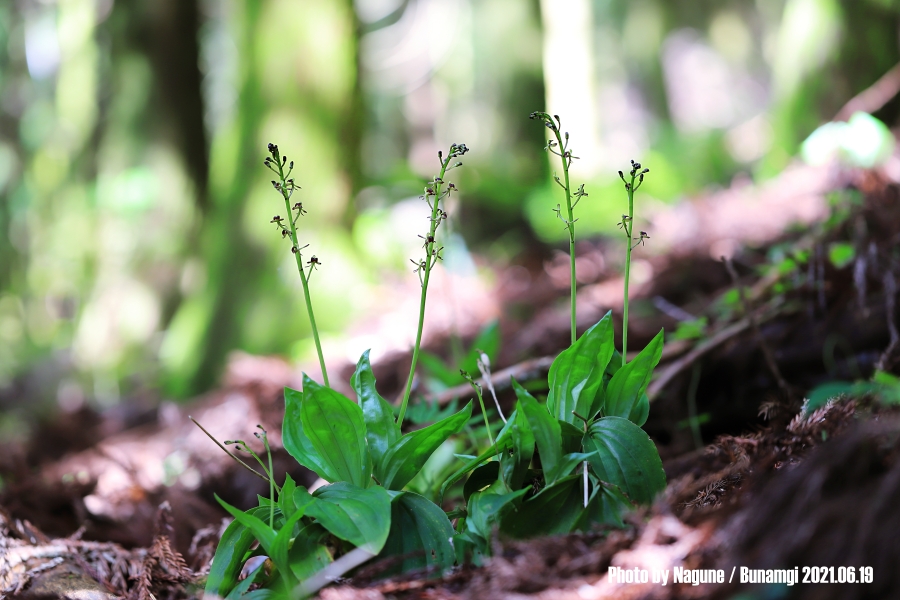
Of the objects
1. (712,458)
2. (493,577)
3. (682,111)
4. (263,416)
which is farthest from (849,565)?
(682,111)

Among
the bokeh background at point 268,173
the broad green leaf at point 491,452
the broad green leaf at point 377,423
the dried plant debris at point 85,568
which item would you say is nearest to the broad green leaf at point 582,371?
the broad green leaf at point 491,452

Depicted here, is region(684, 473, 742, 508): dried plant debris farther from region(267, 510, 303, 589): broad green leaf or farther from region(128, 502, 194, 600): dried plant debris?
region(128, 502, 194, 600): dried plant debris

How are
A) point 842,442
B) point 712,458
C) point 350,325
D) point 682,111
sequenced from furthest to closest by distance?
1. point 682,111
2. point 350,325
3. point 712,458
4. point 842,442

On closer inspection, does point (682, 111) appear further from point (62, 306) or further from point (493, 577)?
point (493, 577)

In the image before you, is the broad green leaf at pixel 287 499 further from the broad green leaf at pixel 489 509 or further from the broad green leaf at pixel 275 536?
the broad green leaf at pixel 489 509

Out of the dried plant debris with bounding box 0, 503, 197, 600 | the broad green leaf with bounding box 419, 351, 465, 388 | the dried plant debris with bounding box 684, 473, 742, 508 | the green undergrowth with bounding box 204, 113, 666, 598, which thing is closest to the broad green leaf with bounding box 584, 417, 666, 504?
the green undergrowth with bounding box 204, 113, 666, 598

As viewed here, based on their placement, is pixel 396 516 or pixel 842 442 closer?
pixel 842 442
